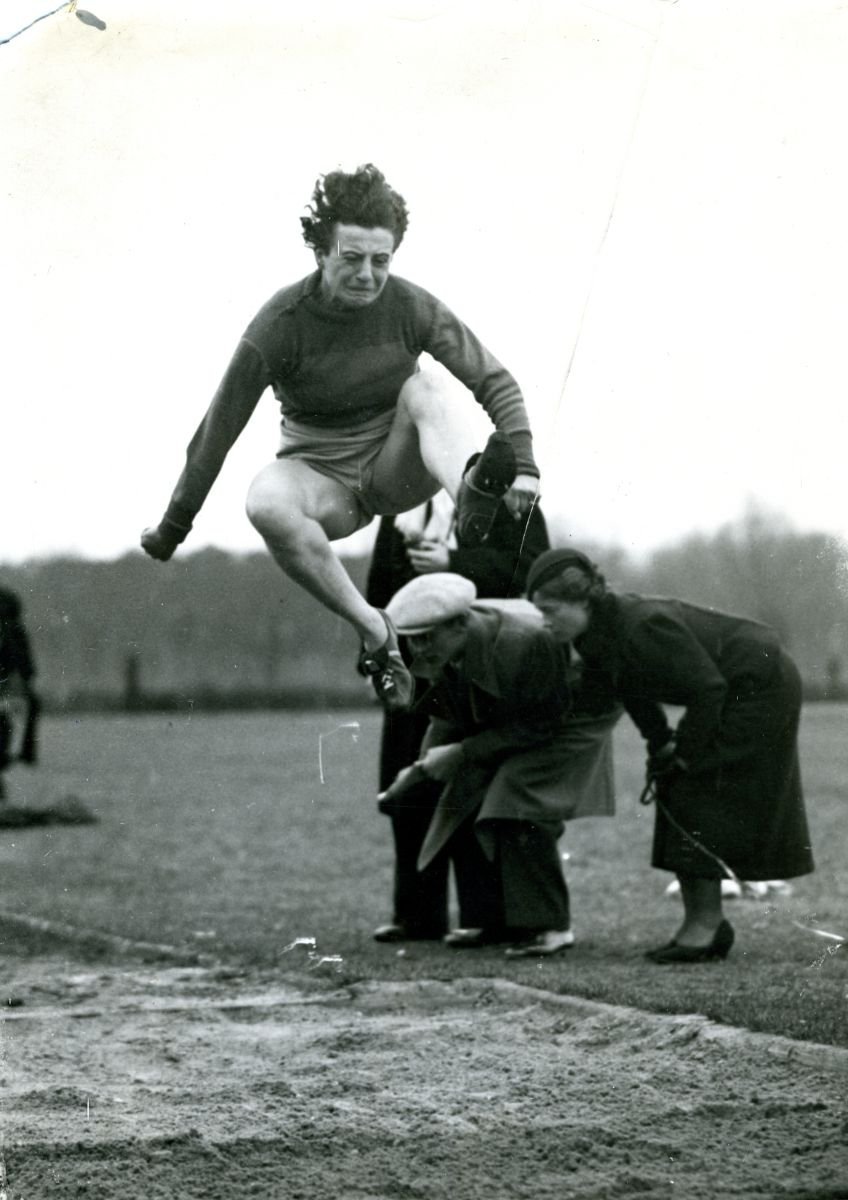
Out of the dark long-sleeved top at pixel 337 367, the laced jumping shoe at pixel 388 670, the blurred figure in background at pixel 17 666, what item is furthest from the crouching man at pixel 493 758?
the blurred figure in background at pixel 17 666

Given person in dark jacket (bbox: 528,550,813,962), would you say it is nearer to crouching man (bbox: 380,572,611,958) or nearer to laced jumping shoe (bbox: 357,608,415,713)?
crouching man (bbox: 380,572,611,958)

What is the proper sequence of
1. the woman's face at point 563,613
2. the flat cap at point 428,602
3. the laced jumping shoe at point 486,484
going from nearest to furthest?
the laced jumping shoe at point 486,484 → the flat cap at point 428,602 → the woman's face at point 563,613

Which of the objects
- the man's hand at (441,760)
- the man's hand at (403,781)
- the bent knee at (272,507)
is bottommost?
the man's hand at (403,781)

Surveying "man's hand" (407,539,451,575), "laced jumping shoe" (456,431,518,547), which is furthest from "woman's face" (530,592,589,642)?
"laced jumping shoe" (456,431,518,547)

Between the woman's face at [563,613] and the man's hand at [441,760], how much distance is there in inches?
26.4

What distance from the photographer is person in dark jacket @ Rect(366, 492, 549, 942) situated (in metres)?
5.77

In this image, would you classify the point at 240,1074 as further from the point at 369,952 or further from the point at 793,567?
the point at 793,567

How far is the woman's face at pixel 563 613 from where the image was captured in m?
5.87

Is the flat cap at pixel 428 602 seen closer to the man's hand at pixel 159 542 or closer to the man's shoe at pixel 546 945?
the man's hand at pixel 159 542

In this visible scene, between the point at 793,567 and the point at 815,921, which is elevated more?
the point at 793,567

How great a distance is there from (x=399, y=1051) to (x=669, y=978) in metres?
1.14

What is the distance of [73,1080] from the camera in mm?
4977

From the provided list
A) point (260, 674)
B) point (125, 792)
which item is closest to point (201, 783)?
point (125, 792)

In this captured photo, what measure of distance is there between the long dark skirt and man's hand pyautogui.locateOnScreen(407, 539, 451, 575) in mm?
1071
